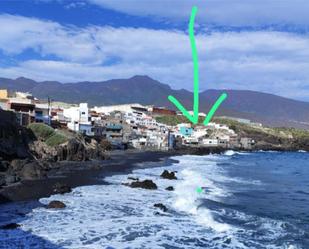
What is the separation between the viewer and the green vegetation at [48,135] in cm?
4756

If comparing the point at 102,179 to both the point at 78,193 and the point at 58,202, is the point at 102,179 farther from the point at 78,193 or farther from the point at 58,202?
the point at 58,202

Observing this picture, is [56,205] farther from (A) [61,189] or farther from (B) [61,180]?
(B) [61,180]

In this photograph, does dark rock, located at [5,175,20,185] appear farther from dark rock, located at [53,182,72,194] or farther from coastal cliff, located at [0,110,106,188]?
dark rock, located at [53,182,72,194]

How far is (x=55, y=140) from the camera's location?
4778 cm

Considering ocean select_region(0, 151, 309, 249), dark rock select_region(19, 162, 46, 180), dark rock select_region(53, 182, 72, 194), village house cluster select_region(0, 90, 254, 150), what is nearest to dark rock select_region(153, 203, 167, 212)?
ocean select_region(0, 151, 309, 249)

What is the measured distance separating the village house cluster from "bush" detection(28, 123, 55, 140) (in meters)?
3.97

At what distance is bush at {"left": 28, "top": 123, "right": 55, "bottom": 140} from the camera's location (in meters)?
49.0

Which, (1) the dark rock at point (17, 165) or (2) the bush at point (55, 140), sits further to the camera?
(2) the bush at point (55, 140)

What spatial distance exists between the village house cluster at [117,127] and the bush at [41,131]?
3.97 metres

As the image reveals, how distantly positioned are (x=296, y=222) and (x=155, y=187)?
33.8ft

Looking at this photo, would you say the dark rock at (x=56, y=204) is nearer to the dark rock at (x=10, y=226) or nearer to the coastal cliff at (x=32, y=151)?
the dark rock at (x=10, y=226)

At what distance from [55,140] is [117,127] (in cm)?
3350

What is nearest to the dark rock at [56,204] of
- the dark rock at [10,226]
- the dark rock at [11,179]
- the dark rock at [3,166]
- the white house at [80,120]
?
the dark rock at [10,226]

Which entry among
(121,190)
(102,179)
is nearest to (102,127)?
(102,179)
